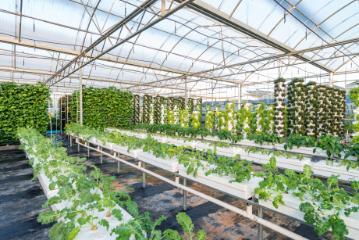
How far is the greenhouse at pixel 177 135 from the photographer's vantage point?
2.50 metres

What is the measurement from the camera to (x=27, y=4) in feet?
25.9

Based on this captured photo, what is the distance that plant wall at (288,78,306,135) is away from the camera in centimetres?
929

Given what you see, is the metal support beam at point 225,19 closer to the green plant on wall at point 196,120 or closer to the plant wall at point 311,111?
the plant wall at point 311,111

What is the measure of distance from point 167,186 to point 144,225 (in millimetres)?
3443

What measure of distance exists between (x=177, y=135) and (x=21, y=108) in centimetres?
753

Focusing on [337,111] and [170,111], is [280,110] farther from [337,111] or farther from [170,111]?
[170,111]

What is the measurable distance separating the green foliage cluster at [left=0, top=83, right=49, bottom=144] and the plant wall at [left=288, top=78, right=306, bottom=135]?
1148 cm

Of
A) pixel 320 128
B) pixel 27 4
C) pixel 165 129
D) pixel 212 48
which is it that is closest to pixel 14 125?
pixel 27 4

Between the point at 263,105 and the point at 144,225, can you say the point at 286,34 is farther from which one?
the point at 144,225

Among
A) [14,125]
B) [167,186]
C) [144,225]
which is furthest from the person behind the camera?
[14,125]

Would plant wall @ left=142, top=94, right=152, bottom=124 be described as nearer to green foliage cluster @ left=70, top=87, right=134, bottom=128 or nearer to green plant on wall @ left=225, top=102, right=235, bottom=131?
green foliage cluster @ left=70, top=87, right=134, bottom=128

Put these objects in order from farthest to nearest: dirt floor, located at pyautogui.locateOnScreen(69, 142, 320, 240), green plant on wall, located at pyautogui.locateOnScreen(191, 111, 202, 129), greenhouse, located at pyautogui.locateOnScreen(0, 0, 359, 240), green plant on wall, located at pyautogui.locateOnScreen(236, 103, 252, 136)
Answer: green plant on wall, located at pyautogui.locateOnScreen(191, 111, 202, 129) → green plant on wall, located at pyautogui.locateOnScreen(236, 103, 252, 136) → dirt floor, located at pyautogui.locateOnScreen(69, 142, 320, 240) → greenhouse, located at pyautogui.locateOnScreen(0, 0, 359, 240)

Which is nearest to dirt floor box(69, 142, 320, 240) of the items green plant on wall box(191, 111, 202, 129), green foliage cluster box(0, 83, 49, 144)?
green plant on wall box(191, 111, 202, 129)

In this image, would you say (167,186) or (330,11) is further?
(330,11)
